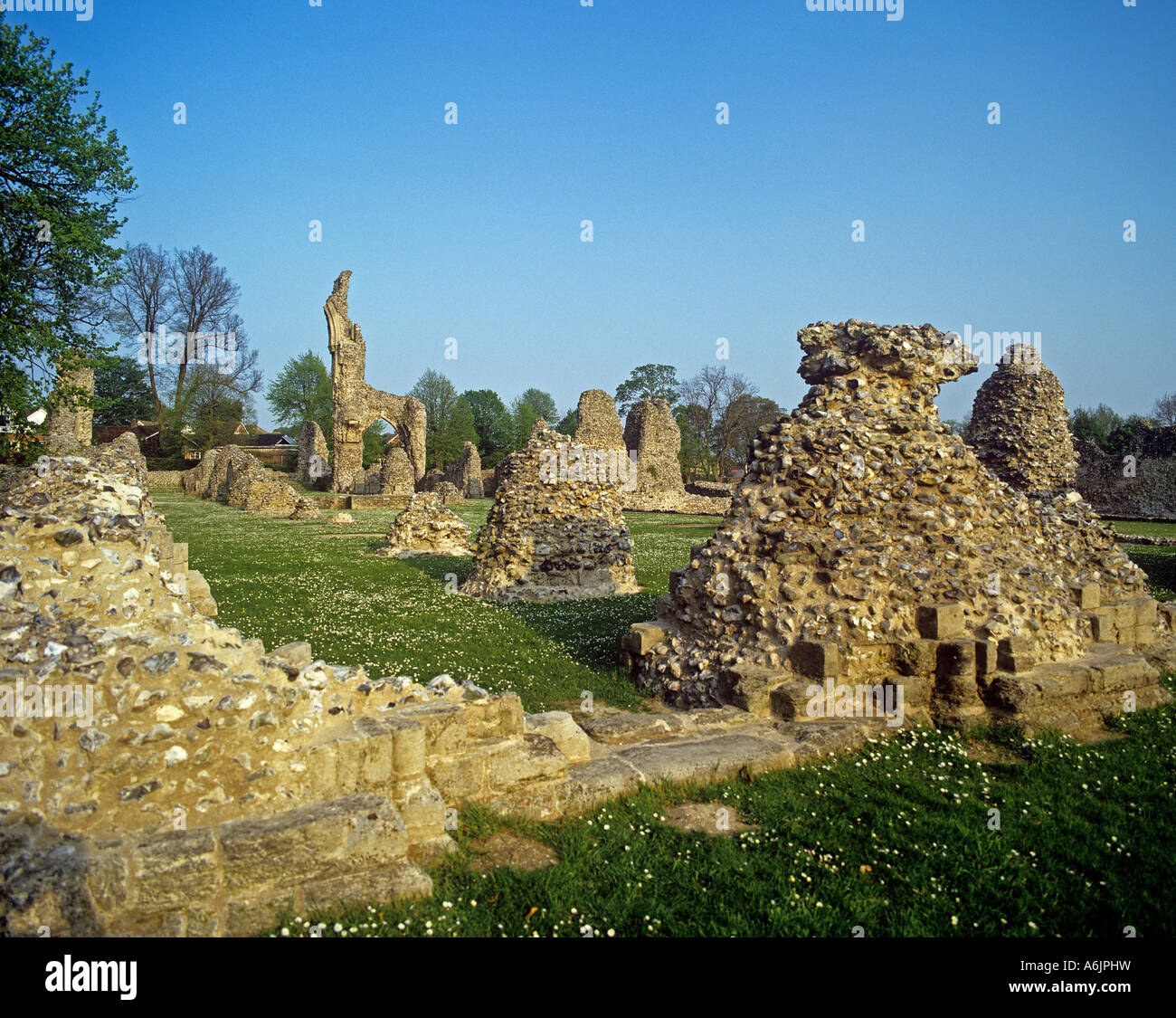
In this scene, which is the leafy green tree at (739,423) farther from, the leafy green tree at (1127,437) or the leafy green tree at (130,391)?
the leafy green tree at (130,391)

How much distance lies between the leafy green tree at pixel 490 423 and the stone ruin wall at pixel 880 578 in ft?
212

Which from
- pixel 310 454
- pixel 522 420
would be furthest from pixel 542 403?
pixel 310 454

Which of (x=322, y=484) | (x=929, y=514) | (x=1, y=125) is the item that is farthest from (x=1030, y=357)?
(x=322, y=484)

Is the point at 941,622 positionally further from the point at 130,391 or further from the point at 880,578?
the point at 130,391

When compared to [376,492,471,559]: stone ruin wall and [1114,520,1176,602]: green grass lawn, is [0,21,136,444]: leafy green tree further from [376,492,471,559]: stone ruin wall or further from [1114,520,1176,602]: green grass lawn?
[1114,520,1176,602]: green grass lawn

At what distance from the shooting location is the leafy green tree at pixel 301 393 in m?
71.4

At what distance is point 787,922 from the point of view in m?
3.13

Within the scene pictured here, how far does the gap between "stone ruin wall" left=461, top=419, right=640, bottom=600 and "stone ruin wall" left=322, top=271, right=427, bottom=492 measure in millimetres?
37322

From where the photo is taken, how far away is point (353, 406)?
1943 inches

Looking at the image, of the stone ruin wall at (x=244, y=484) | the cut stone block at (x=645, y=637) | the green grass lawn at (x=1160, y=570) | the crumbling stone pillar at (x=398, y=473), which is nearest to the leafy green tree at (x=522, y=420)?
the crumbling stone pillar at (x=398, y=473)

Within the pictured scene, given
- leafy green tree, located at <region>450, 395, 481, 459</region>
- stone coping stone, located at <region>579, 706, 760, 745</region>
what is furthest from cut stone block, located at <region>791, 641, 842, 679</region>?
leafy green tree, located at <region>450, 395, 481, 459</region>

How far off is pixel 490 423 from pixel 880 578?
261ft
